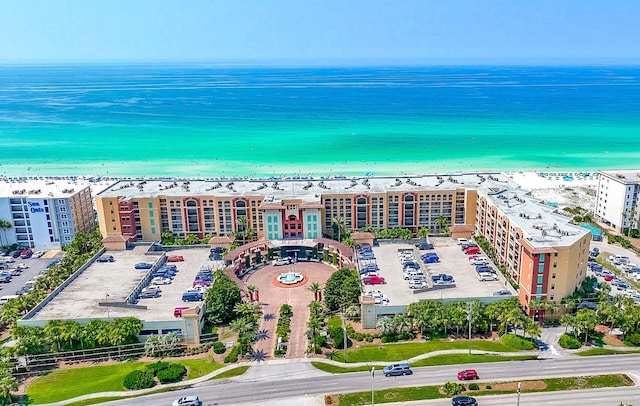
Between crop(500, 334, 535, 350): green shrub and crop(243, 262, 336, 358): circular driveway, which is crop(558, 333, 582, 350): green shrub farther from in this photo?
crop(243, 262, 336, 358): circular driveway

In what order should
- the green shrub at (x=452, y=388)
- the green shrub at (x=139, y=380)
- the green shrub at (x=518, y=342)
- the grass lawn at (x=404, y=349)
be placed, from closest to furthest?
the green shrub at (x=452, y=388)
the green shrub at (x=139, y=380)
the grass lawn at (x=404, y=349)
the green shrub at (x=518, y=342)

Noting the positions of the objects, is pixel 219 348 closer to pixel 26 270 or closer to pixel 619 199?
pixel 26 270

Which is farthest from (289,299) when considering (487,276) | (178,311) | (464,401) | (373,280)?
(464,401)

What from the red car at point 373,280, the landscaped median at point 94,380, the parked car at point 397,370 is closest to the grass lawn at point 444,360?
the parked car at point 397,370

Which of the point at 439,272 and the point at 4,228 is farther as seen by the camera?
the point at 4,228

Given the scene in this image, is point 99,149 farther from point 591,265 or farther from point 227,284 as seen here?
point 591,265

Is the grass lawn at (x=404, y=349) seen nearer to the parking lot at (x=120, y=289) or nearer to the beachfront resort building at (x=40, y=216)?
the parking lot at (x=120, y=289)

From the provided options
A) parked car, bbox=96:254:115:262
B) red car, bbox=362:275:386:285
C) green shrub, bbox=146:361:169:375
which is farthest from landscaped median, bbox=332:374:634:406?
parked car, bbox=96:254:115:262
